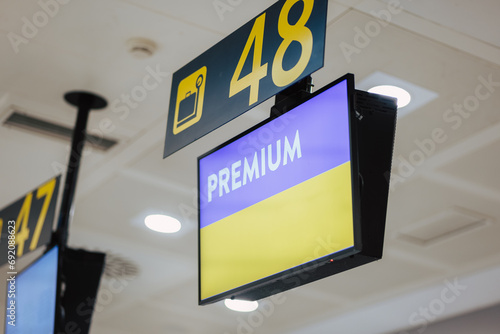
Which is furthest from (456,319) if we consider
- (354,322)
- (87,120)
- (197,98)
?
(197,98)

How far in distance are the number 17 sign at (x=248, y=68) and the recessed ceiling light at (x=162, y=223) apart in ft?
7.93

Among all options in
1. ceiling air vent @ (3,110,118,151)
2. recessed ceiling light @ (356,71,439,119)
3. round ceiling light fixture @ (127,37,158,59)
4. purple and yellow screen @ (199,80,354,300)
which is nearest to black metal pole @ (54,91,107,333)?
ceiling air vent @ (3,110,118,151)

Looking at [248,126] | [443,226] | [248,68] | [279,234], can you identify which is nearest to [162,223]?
[248,126]

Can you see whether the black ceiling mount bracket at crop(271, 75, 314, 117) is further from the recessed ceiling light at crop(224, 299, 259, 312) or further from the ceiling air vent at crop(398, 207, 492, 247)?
→ the recessed ceiling light at crop(224, 299, 259, 312)

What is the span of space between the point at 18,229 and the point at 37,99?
26.8 inches

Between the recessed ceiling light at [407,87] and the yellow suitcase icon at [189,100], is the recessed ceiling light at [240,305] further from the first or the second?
the yellow suitcase icon at [189,100]

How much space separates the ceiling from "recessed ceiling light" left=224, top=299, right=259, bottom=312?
0.11 metres

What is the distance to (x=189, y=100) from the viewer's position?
105 inches

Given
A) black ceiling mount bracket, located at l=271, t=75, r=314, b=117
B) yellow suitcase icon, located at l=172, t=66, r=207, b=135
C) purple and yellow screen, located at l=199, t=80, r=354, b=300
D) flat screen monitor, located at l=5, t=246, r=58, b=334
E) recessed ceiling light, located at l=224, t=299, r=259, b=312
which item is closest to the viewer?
purple and yellow screen, located at l=199, t=80, r=354, b=300

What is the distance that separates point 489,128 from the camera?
3.91 m

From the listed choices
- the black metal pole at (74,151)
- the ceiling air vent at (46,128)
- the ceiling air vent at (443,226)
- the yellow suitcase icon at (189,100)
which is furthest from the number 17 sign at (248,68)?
the ceiling air vent at (443,226)

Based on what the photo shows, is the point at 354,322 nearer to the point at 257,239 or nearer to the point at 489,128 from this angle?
the point at 489,128

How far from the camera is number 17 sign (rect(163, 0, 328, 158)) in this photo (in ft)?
7.10

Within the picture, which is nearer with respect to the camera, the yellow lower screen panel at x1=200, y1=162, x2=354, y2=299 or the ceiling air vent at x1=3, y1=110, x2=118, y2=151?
the yellow lower screen panel at x1=200, y1=162, x2=354, y2=299
